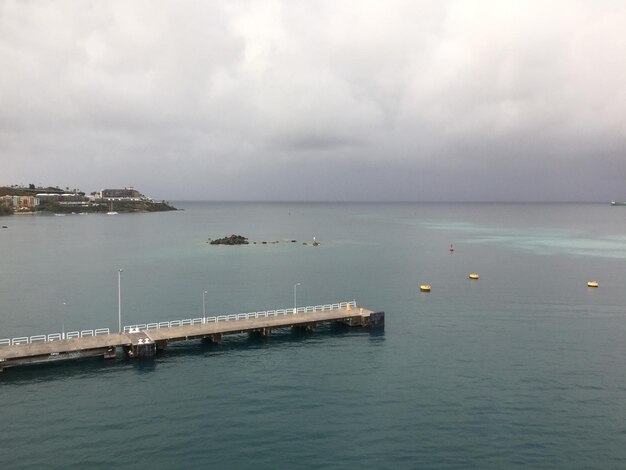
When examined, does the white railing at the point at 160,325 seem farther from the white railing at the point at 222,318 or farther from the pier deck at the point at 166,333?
the pier deck at the point at 166,333

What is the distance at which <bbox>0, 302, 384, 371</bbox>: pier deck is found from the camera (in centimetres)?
5384

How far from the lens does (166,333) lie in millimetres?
61531

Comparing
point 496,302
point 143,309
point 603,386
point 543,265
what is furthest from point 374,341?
point 543,265

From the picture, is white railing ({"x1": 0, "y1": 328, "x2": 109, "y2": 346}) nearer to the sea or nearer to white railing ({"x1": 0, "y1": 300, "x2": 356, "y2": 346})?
white railing ({"x1": 0, "y1": 300, "x2": 356, "y2": 346})

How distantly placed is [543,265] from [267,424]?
4265 inches

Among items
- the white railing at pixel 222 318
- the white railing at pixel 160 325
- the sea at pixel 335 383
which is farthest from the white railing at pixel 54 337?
the sea at pixel 335 383

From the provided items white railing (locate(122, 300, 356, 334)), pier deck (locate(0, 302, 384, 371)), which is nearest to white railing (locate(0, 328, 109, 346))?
pier deck (locate(0, 302, 384, 371))

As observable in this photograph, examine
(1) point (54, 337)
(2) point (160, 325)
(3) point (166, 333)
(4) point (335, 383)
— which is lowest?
(4) point (335, 383)

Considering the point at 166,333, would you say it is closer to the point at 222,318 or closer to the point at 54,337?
the point at 222,318

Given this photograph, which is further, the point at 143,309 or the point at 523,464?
the point at 143,309

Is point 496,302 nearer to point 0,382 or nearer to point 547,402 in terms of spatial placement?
point 547,402

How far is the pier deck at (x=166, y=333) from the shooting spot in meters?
53.8

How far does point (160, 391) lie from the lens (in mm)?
47062

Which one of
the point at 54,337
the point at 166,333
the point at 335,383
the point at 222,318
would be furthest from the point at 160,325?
the point at 335,383
